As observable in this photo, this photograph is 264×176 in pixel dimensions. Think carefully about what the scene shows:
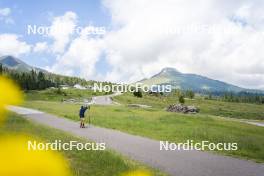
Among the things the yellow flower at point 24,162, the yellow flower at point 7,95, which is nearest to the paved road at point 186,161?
the yellow flower at point 7,95

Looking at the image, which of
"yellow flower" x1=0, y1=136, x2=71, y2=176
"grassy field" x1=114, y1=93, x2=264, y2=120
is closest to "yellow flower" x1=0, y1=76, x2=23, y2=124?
"yellow flower" x1=0, y1=136, x2=71, y2=176

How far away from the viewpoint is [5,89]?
→ 153cm

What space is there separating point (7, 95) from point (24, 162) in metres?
0.33

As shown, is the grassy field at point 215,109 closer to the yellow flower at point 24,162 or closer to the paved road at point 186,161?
the paved road at point 186,161

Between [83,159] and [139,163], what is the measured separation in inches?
105

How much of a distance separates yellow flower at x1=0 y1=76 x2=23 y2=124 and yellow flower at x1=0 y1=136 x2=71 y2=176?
16 cm

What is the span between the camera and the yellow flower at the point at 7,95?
1.52 metres

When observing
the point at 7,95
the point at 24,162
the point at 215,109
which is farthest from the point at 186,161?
the point at 215,109

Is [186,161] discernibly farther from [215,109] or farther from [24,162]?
[215,109]

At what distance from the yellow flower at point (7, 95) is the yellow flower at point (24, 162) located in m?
0.16

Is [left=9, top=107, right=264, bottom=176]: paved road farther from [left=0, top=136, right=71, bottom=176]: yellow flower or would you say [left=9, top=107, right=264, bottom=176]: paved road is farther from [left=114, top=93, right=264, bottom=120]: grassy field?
[left=114, top=93, right=264, bottom=120]: grassy field

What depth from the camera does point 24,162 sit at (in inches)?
52.1

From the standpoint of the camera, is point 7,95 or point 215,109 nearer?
point 7,95

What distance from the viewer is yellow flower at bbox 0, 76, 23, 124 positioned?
1.52m
